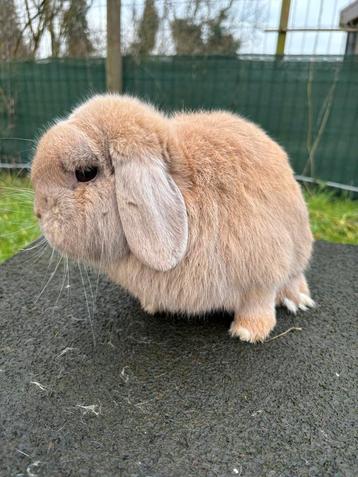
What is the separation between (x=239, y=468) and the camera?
28.5 inches

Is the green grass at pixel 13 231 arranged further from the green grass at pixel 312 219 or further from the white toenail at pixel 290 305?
the white toenail at pixel 290 305

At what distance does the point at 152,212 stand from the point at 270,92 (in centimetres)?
230

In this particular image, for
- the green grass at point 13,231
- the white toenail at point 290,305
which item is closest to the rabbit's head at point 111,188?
the white toenail at point 290,305

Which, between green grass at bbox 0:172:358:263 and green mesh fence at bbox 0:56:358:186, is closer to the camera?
green grass at bbox 0:172:358:263

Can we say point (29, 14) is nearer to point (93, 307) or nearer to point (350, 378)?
point (93, 307)

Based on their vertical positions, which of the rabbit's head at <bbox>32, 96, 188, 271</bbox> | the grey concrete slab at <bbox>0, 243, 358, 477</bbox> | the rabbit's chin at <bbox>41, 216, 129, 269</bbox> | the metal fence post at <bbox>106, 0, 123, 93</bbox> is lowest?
the grey concrete slab at <bbox>0, 243, 358, 477</bbox>

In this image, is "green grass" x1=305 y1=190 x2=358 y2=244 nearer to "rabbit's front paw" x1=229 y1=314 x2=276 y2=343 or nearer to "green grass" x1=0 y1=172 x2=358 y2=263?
"green grass" x1=0 y1=172 x2=358 y2=263

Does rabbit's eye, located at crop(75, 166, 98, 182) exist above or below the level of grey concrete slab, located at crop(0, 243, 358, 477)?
above

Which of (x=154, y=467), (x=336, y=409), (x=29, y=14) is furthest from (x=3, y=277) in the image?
(x=29, y=14)

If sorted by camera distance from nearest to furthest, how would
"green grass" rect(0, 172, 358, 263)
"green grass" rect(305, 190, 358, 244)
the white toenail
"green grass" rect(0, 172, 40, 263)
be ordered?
1. the white toenail
2. "green grass" rect(0, 172, 358, 263)
3. "green grass" rect(0, 172, 40, 263)
4. "green grass" rect(305, 190, 358, 244)

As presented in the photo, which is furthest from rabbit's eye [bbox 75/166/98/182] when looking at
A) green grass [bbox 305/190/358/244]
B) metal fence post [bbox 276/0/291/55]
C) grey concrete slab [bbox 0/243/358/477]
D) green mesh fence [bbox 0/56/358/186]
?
metal fence post [bbox 276/0/291/55]

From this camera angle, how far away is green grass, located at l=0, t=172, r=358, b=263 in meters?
1.43

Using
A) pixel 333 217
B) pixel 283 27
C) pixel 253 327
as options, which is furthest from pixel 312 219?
pixel 283 27

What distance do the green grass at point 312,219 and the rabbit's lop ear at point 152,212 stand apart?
40cm
